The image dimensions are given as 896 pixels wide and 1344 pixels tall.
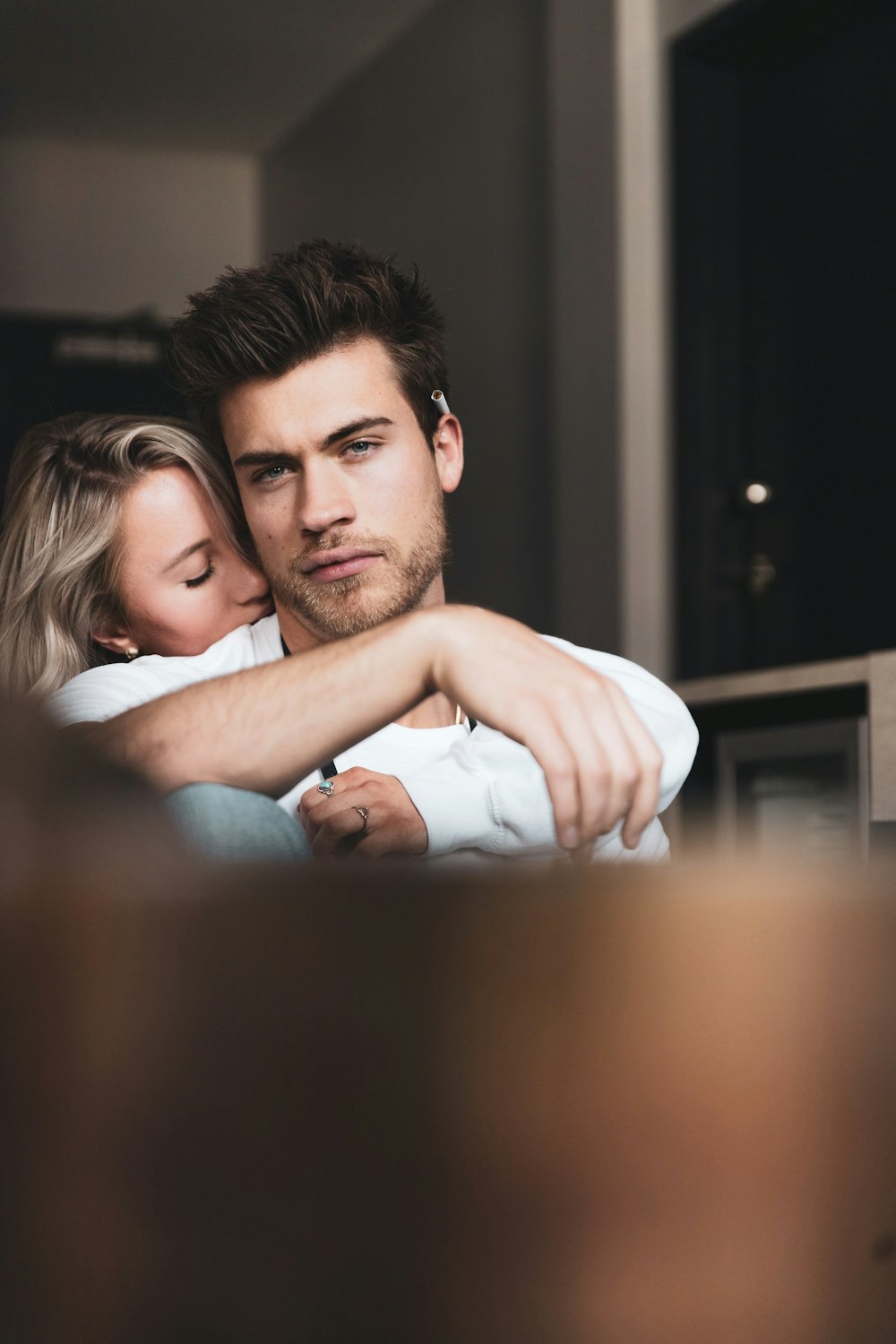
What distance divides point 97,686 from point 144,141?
11.8 ft

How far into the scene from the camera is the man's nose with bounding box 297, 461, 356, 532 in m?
0.91

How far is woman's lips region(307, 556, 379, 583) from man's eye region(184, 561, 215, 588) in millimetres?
76

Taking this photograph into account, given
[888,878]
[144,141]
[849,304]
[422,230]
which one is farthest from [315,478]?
[144,141]

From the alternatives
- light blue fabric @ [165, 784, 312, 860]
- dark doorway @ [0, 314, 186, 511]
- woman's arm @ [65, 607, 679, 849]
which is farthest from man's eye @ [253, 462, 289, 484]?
dark doorway @ [0, 314, 186, 511]

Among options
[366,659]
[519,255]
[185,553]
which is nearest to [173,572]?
[185,553]

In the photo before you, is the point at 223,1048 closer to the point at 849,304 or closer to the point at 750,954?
the point at 750,954

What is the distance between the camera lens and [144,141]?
3.92 meters

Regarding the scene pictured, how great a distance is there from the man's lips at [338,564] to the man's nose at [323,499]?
18 millimetres

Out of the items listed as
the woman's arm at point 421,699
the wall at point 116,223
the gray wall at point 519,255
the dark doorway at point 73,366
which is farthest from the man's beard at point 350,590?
the wall at point 116,223

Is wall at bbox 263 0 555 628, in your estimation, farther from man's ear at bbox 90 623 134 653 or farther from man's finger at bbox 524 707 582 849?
man's finger at bbox 524 707 582 849

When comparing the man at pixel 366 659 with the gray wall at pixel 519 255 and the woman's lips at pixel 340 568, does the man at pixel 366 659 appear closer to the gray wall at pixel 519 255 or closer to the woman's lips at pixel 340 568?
the woman's lips at pixel 340 568

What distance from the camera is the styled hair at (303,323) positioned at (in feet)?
3.02

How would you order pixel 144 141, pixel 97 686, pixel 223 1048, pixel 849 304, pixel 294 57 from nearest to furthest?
1. pixel 223 1048
2. pixel 97 686
3. pixel 849 304
4. pixel 294 57
5. pixel 144 141

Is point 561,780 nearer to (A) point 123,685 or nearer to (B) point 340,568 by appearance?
(A) point 123,685
